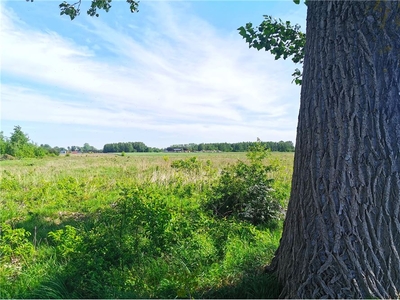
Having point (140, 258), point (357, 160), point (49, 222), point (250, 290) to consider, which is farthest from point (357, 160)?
point (49, 222)

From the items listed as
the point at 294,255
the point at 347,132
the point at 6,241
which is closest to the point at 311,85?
the point at 347,132

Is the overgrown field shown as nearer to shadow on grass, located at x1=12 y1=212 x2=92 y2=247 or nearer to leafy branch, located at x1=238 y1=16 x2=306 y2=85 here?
shadow on grass, located at x1=12 y1=212 x2=92 y2=247

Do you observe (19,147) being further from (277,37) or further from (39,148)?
(277,37)

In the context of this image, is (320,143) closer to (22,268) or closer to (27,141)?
(22,268)

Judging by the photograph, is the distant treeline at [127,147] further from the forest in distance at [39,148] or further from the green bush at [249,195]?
the green bush at [249,195]

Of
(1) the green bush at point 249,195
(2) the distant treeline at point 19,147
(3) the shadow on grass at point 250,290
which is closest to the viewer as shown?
(3) the shadow on grass at point 250,290

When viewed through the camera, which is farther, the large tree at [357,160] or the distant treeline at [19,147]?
the distant treeline at [19,147]

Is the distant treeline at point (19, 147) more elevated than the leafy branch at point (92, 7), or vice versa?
the leafy branch at point (92, 7)

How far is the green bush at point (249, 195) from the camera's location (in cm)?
494

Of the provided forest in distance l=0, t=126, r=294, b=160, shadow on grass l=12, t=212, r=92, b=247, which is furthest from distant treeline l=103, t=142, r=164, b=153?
shadow on grass l=12, t=212, r=92, b=247

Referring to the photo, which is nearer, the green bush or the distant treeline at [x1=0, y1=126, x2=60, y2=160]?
the green bush

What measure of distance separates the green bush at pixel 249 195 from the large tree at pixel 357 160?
9.41ft

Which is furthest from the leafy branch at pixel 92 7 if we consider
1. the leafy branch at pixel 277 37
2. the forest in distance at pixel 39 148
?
the forest in distance at pixel 39 148

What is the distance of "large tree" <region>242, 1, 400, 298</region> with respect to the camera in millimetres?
1901
